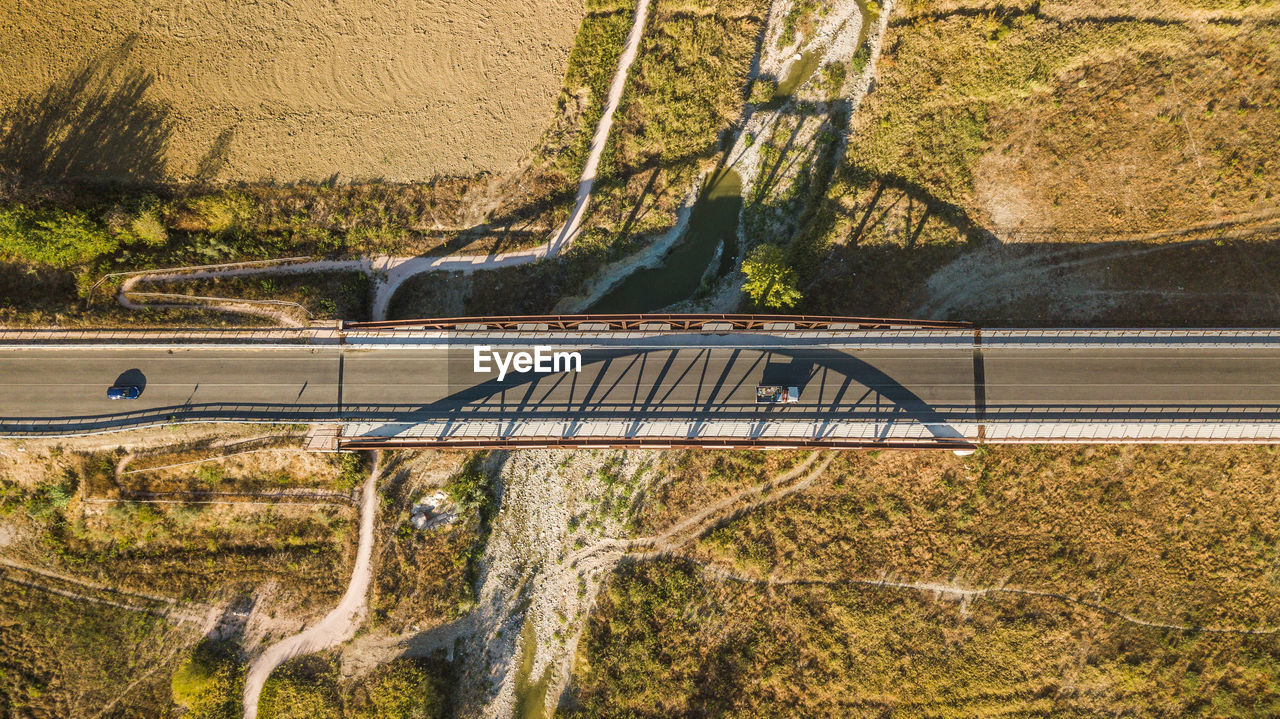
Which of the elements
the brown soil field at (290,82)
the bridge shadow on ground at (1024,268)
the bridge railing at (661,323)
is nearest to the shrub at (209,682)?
the bridge railing at (661,323)

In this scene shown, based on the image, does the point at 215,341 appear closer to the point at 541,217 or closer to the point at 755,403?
the point at 541,217

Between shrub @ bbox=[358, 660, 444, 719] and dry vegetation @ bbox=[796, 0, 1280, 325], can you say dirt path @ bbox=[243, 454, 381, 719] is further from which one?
dry vegetation @ bbox=[796, 0, 1280, 325]

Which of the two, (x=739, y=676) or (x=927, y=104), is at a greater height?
(x=927, y=104)

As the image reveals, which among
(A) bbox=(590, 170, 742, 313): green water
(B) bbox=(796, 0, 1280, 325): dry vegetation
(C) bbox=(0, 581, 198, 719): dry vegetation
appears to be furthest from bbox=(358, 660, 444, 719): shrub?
(B) bbox=(796, 0, 1280, 325): dry vegetation

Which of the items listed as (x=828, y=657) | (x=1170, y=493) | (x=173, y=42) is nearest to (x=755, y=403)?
(x=828, y=657)

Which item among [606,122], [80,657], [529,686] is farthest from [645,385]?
[80,657]

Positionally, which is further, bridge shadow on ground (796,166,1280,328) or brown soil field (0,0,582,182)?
brown soil field (0,0,582,182)

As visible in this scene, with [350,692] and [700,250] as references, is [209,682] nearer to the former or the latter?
[350,692]
